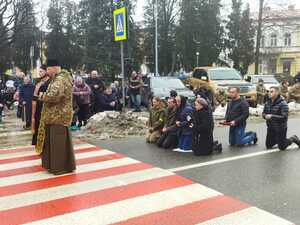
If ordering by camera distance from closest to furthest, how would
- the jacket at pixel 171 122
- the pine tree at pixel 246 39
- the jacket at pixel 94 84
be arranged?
the jacket at pixel 171 122 → the jacket at pixel 94 84 → the pine tree at pixel 246 39

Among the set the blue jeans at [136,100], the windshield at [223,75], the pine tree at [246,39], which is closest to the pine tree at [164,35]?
the pine tree at [246,39]

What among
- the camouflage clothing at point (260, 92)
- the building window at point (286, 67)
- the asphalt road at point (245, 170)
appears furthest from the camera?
the building window at point (286, 67)

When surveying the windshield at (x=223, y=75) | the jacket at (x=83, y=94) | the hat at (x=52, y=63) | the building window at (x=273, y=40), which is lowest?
the jacket at (x=83, y=94)

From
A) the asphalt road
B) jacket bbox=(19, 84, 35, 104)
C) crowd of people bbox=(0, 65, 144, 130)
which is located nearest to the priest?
the asphalt road

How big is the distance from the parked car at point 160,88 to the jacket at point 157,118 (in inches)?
258

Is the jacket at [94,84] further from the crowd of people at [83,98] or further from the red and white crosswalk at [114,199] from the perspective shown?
the red and white crosswalk at [114,199]

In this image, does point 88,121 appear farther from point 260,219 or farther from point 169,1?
point 169,1

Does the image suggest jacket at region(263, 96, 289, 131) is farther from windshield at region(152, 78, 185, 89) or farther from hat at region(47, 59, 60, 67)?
windshield at region(152, 78, 185, 89)

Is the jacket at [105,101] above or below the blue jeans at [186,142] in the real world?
above

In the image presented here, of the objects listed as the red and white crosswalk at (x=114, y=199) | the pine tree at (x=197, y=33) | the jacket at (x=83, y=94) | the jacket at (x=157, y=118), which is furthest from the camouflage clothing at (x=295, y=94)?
the pine tree at (x=197, y=33)

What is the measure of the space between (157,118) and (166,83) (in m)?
7.89

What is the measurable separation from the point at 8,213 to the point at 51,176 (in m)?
1.63

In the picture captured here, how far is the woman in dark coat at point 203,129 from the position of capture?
791 centimetres

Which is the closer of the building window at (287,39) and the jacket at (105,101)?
the jacket at (105,101)
